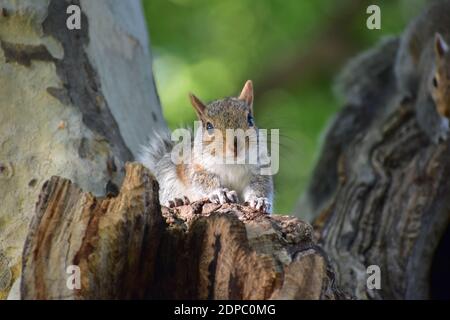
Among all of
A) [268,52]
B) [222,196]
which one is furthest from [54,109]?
[268,52]

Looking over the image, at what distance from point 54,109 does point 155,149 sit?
47cm

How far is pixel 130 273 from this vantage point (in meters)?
1.78

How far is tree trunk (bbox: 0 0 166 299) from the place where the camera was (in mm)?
2223

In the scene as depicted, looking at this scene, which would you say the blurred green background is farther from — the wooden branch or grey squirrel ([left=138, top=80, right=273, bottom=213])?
the wooden branch

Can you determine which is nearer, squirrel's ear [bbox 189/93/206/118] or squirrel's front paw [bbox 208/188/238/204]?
squirrel's front paw [bbox 208/188/238/204]

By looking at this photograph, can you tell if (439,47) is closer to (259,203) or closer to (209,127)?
(209,127)

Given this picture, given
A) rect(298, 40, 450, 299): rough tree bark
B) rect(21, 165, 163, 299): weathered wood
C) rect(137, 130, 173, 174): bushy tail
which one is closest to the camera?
rect(21, 165, 163, 299): weathered wood

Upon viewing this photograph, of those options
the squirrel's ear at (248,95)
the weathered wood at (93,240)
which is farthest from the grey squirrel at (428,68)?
the weathered wood at (93,240)

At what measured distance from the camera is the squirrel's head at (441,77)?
4.14 metres

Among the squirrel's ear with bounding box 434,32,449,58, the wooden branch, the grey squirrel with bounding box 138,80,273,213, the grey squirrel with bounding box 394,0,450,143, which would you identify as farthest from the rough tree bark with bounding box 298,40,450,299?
the wooden branch

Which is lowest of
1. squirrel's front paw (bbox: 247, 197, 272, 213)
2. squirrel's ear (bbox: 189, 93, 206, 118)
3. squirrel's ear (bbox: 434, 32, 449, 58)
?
squirrel's front paw (bbox: 247, 197, 272, 213)

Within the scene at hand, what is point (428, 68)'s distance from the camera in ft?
14.9

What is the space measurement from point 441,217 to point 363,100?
1.08m

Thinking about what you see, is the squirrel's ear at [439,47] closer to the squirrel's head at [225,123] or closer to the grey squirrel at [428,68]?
the grey squirrel at [428,68]
